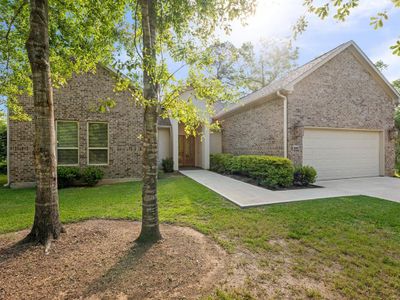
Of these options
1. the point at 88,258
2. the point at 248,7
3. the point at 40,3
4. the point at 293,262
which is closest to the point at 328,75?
the point at 248,7

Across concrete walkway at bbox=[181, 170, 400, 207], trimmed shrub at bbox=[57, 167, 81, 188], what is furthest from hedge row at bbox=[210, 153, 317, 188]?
trimmed shrub at bbox=[57, 167, 81, 188]

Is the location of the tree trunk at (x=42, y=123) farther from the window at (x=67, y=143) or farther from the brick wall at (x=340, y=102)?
the brick wall at (x=340, y=102)

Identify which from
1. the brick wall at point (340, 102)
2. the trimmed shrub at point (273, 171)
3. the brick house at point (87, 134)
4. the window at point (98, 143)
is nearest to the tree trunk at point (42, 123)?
the brick house at point (87, 134)

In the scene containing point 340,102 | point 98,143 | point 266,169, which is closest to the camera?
point 266,169

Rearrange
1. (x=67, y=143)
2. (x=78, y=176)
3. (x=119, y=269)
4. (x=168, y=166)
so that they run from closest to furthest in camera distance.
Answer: (x=119, y=269) < (x=78, y=176) < (x=67, y=143) < (x=168, y=166)

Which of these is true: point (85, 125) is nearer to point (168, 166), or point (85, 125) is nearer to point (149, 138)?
point (168, 166)

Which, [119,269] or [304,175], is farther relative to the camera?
[304,175]

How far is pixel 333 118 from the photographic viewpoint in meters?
9.93

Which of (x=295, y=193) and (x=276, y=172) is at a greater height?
(x=276, y=172)

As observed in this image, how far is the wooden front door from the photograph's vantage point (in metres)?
16.3

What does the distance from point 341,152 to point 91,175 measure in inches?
462

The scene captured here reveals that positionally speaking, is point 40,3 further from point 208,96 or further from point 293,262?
A: point 293,262

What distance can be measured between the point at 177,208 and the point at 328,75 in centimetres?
950

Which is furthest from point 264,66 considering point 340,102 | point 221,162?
point 221,162
